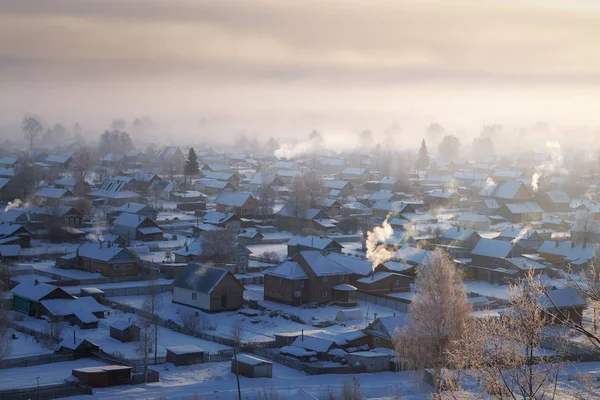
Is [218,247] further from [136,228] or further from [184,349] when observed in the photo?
[184,349]

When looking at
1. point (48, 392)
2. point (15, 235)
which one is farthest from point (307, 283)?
point (15, 235)

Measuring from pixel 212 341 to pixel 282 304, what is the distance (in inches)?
256

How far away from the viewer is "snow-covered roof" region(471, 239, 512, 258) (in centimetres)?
3737

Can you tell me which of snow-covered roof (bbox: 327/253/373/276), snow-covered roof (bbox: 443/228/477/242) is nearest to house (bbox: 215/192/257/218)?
snow-covered roof (bbox: 443/228/477/242)

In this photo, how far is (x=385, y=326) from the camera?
78.5ft

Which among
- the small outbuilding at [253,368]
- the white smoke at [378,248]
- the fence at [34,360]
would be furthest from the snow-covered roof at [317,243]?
the fence at [34,360]

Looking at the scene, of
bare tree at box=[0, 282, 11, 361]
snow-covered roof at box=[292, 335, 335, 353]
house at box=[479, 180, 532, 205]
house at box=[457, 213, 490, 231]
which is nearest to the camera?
bare tree at box=[0, 282, 11, 361]

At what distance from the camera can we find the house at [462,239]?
41.8 metres

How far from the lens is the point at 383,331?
24.0 metres

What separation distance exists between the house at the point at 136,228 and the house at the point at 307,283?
13.7m

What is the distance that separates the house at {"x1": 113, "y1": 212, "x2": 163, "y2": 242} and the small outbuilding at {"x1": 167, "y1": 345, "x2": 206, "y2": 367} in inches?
842

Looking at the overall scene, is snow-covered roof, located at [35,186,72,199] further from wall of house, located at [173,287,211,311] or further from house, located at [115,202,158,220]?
wall of house, located at [173,287,211,311]

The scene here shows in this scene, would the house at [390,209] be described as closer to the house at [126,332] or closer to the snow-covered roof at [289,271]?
the snow-covered roof at [289,271]

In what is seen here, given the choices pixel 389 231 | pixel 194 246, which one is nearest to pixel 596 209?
pixel 389 231
